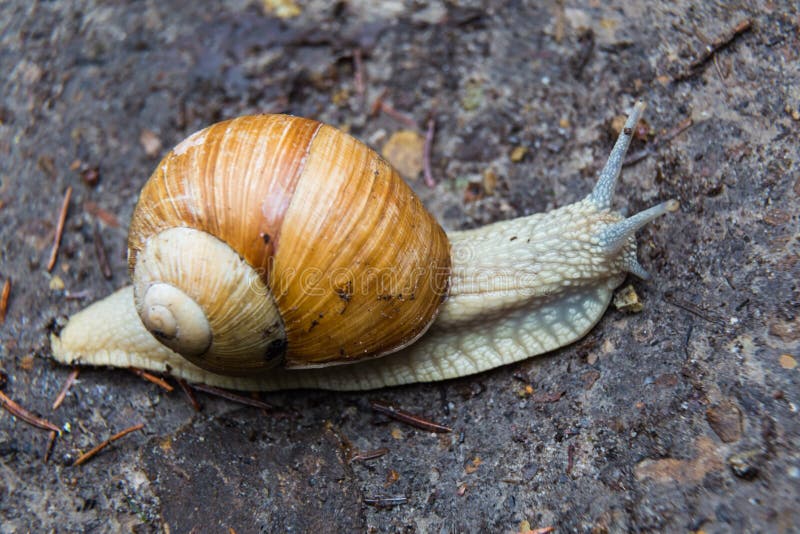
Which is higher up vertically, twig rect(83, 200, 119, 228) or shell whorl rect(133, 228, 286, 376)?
shell whorl rect(133, 228, 286, 376)

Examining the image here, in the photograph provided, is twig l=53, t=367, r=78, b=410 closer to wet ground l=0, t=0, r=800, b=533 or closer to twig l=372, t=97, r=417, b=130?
wet ground l=0, t=0, r=800, b=533

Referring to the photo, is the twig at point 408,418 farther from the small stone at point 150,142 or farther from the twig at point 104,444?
the small stone at point 150,142

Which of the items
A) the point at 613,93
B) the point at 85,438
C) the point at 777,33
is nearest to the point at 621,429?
the point at 613,93

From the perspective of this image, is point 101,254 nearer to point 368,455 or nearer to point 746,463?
point 368,455

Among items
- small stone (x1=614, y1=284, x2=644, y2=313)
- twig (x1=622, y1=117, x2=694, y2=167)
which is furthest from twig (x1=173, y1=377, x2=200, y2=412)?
twig (x1=622, y1=117, x2=694, y2=167)

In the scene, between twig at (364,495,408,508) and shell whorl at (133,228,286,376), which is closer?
shell whorl at (133,228,286,376)

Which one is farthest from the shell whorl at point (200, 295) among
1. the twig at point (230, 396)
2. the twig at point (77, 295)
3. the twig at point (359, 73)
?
the twig at point (359, 73)

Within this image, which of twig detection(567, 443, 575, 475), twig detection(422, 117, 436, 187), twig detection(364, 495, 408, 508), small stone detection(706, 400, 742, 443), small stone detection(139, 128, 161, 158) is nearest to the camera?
small stone detection(706, 400, 742, 443)
